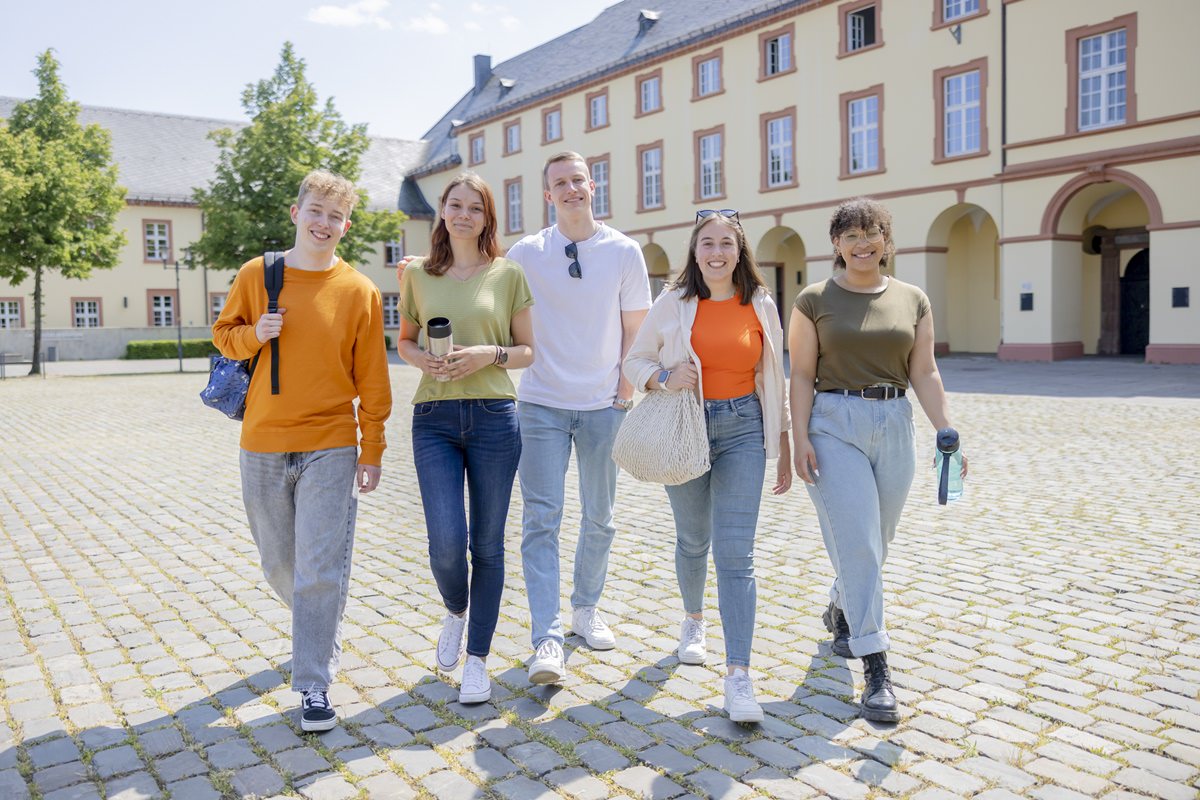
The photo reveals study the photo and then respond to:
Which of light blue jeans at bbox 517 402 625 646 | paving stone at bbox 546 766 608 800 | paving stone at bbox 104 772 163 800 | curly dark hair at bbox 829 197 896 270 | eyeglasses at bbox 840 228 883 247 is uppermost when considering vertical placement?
curly dark hair at bbox 829 197 896 270

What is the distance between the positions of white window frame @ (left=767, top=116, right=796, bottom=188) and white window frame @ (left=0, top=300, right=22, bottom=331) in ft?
110

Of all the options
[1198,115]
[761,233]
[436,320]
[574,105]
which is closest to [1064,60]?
[1198,115]

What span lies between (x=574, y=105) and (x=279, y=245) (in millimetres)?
12849

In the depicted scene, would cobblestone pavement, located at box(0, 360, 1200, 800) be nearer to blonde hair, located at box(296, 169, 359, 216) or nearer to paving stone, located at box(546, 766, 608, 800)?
paving stone, located at box(546, 766, 608, 800)

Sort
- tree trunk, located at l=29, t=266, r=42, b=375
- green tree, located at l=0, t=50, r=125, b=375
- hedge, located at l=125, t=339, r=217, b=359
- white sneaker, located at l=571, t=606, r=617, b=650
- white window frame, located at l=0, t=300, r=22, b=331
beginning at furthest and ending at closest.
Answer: white window frame, located at l=0, t=300, r=22, b=331, hedge, located at l=125, t=339, r=217, b=359, tree trunk, located at l=29, t=266, r=42, b=375, green tree, located at l=0, t=50, r=125, b=375, white sneaker, located at l=571, t=606, r=617, b=650

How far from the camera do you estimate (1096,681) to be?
4.04 metres

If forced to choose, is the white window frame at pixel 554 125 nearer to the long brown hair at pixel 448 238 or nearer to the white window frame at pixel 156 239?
the white window frame at pixel 156 239

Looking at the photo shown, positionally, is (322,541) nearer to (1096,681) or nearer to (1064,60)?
(1096,681)

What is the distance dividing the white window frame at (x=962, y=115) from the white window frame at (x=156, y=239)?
36.2m

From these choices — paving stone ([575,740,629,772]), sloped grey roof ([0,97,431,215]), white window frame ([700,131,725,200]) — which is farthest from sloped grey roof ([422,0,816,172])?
paving stone ([575,740,629,772])

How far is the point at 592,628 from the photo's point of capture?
463 cm

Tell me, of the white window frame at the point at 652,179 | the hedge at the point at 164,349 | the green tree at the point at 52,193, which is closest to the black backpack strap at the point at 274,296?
the green tree at the point at 52,193

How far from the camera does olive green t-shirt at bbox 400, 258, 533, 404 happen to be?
3906mm

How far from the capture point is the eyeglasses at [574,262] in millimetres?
4371
